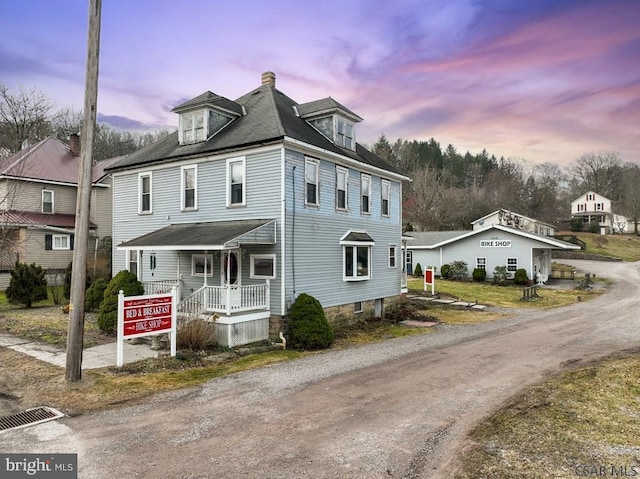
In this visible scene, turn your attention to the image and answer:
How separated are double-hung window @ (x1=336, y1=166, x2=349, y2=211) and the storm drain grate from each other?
38.3 ft

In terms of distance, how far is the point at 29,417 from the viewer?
7.17 metres

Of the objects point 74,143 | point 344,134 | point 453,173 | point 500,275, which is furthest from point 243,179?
point 453,173

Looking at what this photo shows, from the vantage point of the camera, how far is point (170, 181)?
17078mm

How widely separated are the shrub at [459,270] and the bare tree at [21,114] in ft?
126

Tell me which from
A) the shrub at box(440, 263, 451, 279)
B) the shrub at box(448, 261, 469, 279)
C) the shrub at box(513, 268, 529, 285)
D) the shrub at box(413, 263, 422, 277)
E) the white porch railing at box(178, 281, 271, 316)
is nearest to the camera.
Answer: the white porch railing at box(178, 281, 271, 316)

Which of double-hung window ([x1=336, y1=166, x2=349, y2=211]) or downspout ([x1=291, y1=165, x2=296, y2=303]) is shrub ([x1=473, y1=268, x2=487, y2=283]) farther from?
downspout ([x1=291, y1=165, x2=296, y2=303])

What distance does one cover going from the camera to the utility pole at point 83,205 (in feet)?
29.6

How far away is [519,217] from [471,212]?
7.76 metres

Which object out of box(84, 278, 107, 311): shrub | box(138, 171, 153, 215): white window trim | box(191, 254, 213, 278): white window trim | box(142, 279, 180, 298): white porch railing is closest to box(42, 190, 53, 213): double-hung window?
box(84, 278, 107, 311): shrub

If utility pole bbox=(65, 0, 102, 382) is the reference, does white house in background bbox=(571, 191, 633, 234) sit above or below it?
above

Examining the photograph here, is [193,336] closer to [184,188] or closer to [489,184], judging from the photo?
[184,188]

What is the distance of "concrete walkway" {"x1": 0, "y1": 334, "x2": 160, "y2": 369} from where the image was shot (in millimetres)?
10828

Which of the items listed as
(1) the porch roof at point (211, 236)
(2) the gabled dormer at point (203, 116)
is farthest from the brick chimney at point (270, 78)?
(1) the porch roof at point (211, 236)

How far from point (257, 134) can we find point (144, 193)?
6439 millimetres
